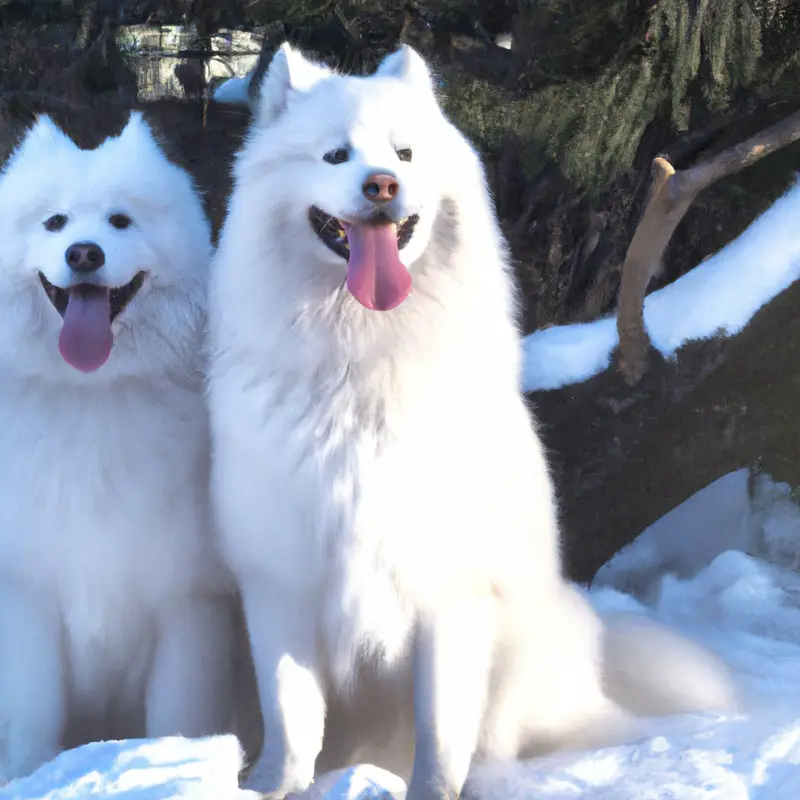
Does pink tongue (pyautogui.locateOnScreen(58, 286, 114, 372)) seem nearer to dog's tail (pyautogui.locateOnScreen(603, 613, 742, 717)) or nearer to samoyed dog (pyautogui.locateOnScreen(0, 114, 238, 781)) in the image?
samoyed dog (pyautogui.locateOnScreen(0, 114, 238, 781))

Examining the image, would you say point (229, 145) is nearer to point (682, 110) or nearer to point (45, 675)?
point (682, 110)

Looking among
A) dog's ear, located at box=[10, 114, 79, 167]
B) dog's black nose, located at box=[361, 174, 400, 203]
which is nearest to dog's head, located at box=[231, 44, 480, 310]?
dog's black nose, located at box=[361, 174, 400, 203]

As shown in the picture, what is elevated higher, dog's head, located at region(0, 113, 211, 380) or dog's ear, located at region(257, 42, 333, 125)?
dog's ear, located at region(257, 42, 333, 125)

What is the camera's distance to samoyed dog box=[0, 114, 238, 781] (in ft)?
9.57

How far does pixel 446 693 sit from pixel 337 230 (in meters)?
1.22

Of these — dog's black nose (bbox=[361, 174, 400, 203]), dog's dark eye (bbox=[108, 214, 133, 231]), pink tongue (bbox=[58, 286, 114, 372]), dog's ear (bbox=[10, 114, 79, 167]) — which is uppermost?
dog's ear (bbox=[10, 114, 79, 167])

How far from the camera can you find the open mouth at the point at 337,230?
259 cm

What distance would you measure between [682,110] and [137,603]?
11.3 feet

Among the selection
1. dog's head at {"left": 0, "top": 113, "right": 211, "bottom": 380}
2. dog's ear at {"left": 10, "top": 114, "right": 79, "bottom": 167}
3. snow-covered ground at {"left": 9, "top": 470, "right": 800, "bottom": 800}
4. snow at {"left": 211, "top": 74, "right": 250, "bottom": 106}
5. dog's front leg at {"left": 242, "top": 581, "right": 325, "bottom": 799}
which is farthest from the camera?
snow at {"left": 211, "top": 74, "right": 250, "bottom": 106}

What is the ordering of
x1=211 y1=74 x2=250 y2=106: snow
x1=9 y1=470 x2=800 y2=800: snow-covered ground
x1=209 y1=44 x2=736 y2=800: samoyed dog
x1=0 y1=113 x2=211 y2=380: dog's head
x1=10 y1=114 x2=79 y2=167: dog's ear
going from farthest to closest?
x1=211 y1=74 x2=250 y2=106: snow < x1=10 y1=114 x2=79 y2=167: dog's ear < x1=0 y1=113 x2=211 y2=380: dog's head < x1=209 y1=44 x2=736 y2=800: samoyed dog < x1=9 y1=470 x2=800 y2=800: snow-covered ground

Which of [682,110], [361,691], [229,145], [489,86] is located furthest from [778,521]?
A: [229,145]

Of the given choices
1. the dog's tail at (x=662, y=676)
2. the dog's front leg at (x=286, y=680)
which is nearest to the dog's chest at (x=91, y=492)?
the dog's front leg at (x=286, y=680)

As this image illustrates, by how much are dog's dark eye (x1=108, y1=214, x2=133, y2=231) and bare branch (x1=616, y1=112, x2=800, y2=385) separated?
6.46 feet

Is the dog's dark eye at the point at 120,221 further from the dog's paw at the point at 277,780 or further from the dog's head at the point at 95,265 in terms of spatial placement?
the dog's paw at the point at 277,780
